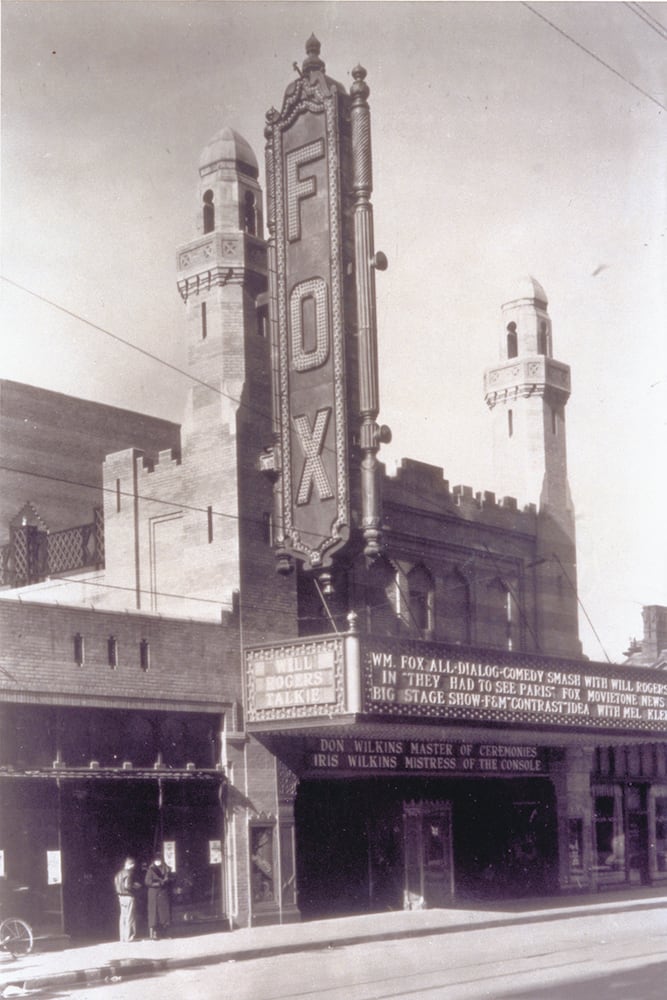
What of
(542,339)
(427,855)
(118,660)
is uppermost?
(542,339)

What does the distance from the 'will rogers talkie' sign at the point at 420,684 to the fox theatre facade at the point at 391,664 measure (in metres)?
0.04

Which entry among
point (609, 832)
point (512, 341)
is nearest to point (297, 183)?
point (512, 341)

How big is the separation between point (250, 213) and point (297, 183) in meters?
3.53

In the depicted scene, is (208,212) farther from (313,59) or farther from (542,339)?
(542,339)

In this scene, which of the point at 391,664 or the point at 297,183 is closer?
the point at 391,664

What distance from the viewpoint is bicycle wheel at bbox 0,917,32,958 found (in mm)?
20691

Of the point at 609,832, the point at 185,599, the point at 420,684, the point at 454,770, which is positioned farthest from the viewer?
the point at 609,832

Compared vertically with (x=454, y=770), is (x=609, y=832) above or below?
Answer: below

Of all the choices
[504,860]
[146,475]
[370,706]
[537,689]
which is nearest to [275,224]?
[146,475]

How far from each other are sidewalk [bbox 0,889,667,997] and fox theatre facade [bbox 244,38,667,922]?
1.43m

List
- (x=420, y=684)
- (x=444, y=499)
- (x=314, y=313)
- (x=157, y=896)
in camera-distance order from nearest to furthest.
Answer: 1. (x=157, y=896)
2. (x=314, y=313)
3. (x=420, y=684)
4. (x=444, y=499)

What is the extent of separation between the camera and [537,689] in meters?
29.0

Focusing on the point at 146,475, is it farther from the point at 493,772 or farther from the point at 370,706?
the point at 493,772

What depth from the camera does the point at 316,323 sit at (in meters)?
25.4
